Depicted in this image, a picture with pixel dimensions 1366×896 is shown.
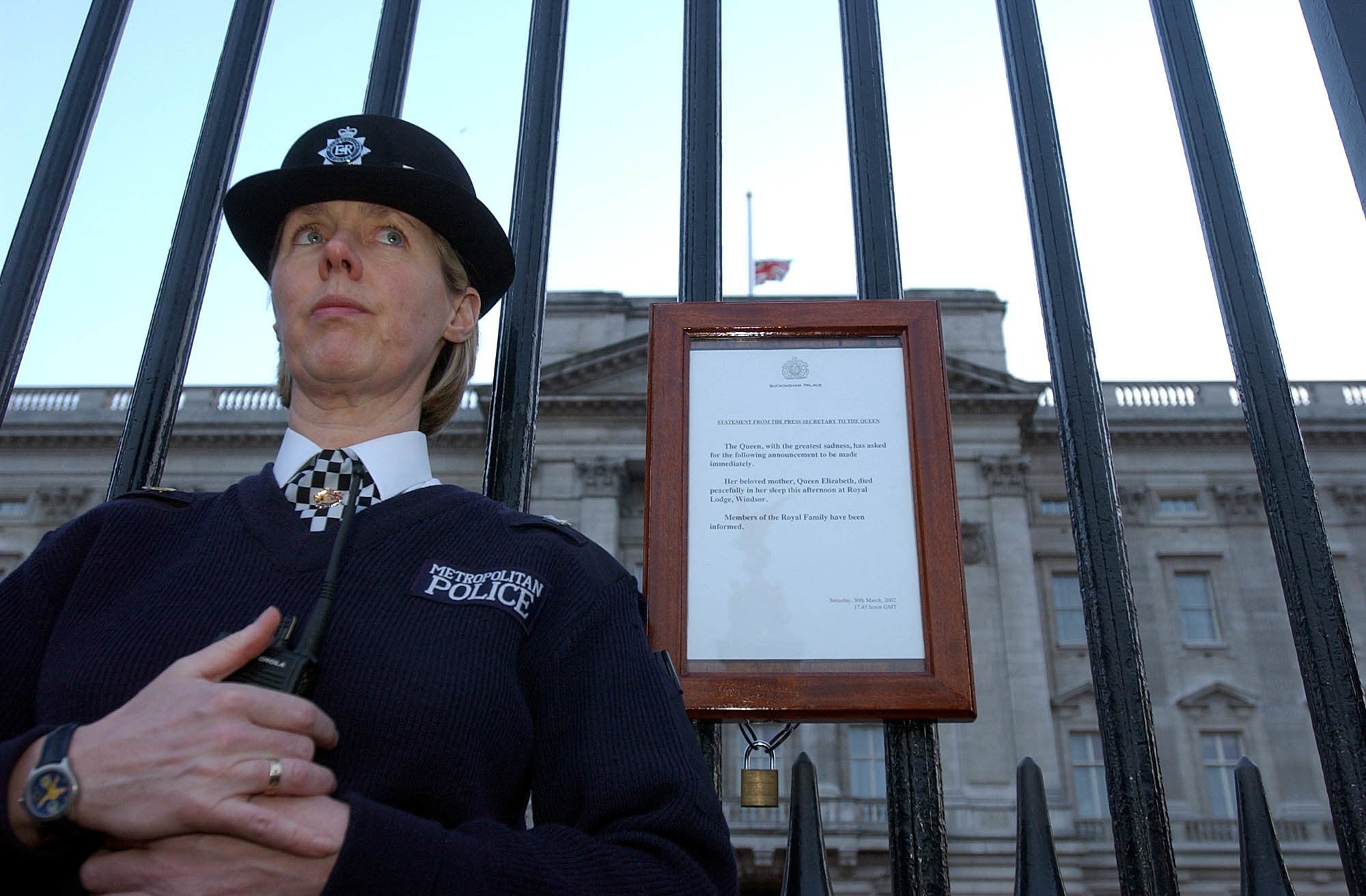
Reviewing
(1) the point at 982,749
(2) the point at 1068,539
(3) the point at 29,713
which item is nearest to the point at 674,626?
(3) the point at 29,713

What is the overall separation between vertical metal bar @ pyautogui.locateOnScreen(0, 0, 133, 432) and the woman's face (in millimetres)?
756

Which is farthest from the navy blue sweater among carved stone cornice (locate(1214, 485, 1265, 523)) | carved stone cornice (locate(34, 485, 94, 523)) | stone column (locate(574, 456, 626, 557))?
carved stone cornice (locate(1214, 485, 1265, 523))

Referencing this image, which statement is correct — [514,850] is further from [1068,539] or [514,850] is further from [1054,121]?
[1068,539]

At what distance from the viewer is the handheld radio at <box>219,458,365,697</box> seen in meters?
1.04

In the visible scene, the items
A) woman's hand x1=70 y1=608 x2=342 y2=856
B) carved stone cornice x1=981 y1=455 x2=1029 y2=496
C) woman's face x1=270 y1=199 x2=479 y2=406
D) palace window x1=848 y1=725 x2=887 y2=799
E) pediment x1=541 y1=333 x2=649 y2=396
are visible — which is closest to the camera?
woman's hand x1=70 y1=608 x2=342 y2=856

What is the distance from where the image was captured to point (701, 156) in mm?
2096

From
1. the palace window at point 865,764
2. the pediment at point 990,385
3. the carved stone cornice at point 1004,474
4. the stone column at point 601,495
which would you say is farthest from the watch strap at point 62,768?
the carved stone cornice at point 1004,474

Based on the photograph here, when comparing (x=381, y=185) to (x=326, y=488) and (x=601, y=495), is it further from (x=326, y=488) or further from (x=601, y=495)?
(x=601, y=495)

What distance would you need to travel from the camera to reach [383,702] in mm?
1175

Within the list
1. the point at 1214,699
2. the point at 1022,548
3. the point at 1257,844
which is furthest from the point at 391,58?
the point at 1214,699

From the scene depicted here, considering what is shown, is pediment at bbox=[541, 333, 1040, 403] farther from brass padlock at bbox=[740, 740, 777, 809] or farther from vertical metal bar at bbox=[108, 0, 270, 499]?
brass padlock at bbox=[740, 740, 777, 809]

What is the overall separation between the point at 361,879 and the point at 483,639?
0.37 meters

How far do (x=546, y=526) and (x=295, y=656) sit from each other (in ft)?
1.61

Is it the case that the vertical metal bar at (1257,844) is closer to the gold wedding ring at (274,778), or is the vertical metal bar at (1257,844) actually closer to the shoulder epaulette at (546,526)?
the shoulder epaulette at (546,526)
